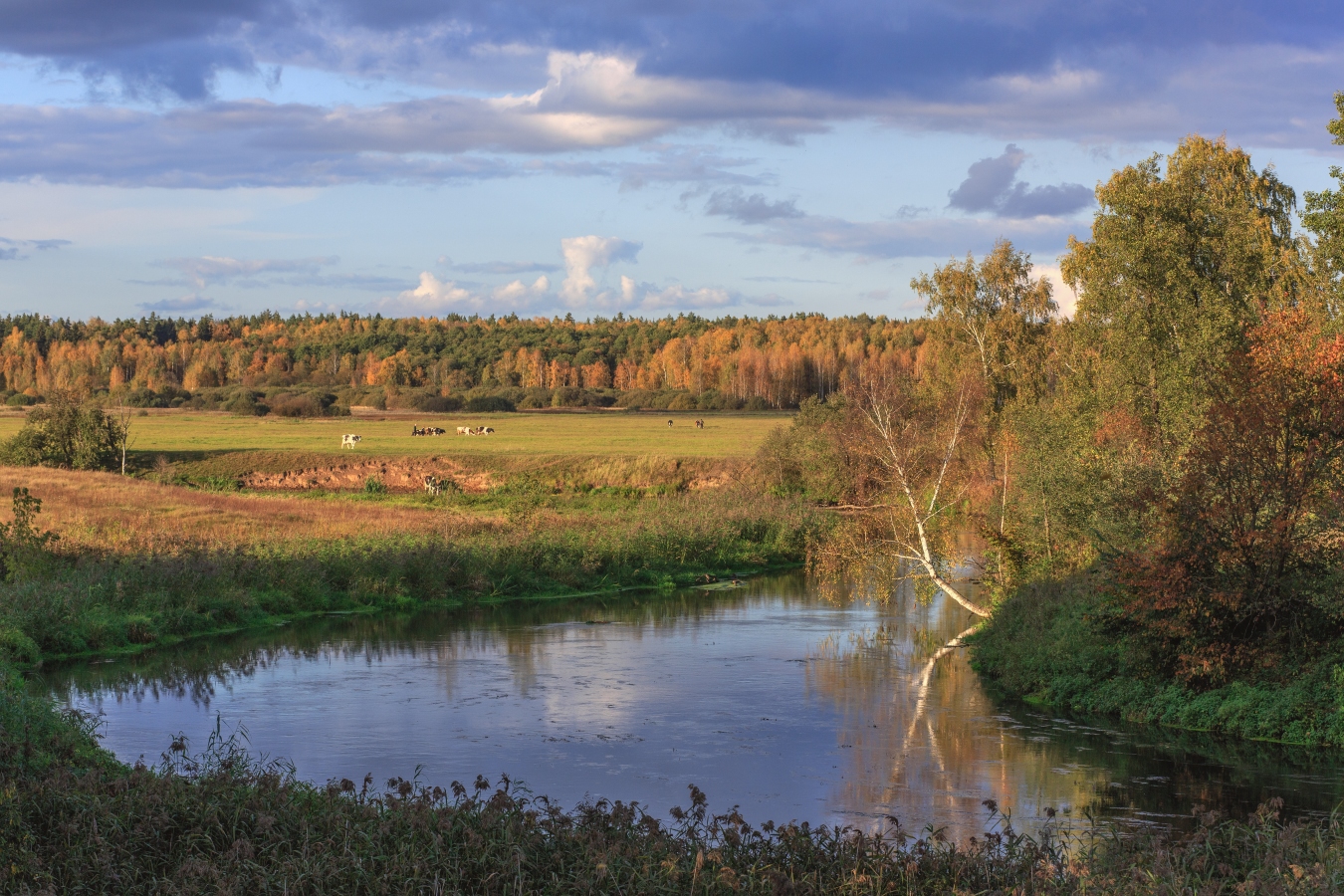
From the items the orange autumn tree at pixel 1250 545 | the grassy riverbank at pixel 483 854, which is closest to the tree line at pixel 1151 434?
the orange autumn tree at pixel 1250 545

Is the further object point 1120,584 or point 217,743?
point 1120,584

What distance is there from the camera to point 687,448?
77.9m

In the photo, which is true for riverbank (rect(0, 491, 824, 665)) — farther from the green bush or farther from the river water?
the river water

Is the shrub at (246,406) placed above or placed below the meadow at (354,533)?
above

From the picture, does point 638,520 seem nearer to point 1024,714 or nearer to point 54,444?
point 1024,714

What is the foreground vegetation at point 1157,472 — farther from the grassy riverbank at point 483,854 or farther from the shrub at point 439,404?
the shrub at point 439,404

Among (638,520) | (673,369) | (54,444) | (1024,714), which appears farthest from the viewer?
(673,369)

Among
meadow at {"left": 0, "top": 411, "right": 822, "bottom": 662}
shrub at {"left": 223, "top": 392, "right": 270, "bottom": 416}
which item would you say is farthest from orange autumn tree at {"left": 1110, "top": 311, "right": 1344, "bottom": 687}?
shrub at {"left": 223, "top": 392, "right": 270, "bottom": 416}

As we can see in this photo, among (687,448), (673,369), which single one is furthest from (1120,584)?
(673,369)

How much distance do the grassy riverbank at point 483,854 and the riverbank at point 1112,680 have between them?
290 inches

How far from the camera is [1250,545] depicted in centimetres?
1867

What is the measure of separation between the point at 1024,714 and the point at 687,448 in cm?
5724

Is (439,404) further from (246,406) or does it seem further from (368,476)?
(368,476)

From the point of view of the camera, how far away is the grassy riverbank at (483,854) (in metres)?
9.15
